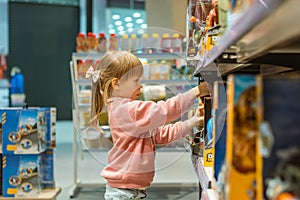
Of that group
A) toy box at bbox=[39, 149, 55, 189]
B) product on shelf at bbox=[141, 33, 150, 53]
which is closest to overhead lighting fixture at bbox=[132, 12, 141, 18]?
product on shelf at bbox=[141, 33, 150, 53]

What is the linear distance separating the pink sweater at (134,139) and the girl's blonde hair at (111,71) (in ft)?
0.31

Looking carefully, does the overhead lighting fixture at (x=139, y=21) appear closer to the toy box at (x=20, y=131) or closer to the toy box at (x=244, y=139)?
the toy box at (x=20, y=131)

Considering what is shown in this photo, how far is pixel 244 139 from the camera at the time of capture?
0.62 m

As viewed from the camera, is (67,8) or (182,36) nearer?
(182,36)

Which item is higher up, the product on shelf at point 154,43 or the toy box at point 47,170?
the product on shelf at point 154,43

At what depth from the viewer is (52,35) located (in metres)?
9.62

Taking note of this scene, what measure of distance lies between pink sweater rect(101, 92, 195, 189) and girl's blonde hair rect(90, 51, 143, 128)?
Answer: 95mm

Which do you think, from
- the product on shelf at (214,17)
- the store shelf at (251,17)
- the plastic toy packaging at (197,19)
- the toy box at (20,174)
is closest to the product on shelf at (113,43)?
the toy box at (20,174)

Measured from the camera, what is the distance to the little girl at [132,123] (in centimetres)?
166

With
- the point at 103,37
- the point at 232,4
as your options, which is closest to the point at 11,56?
the point at 103,37

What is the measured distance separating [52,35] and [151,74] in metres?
6.17

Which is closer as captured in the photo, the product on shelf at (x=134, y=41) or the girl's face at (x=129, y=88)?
the girl's face at (x=129, y=88)

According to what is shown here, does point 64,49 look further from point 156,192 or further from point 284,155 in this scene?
point 284,155

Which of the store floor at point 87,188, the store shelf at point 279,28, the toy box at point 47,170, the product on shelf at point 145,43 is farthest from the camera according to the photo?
the product on shelf at point 145,43
